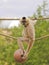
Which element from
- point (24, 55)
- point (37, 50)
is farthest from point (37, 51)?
point (24, 55)

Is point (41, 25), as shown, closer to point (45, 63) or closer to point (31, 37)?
point (45, 63)

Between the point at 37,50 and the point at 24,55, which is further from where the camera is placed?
the point at 37,50

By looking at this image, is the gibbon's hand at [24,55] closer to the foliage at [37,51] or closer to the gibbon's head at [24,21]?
the gibbon's head at [24,21]

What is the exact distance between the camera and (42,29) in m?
13.1

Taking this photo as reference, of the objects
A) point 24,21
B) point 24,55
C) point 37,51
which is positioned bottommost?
point 37,51

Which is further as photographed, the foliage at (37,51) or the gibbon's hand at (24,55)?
the foliage at (37,51)

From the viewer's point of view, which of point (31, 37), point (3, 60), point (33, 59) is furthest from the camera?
point (3, 60)

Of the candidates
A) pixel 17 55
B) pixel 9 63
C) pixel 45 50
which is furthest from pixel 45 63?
pixel 17 55

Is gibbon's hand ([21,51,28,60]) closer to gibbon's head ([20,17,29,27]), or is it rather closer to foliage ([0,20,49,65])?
gibbon's head ([20,17,29,27])

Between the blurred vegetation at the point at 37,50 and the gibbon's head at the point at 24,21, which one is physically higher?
the gibbon's head at the point at 24,21

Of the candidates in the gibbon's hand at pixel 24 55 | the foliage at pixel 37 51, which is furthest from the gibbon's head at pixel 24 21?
the foliage at pixel 37 51

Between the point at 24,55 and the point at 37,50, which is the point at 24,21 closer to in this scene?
the point at 24,55

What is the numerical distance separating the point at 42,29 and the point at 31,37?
8560 mm

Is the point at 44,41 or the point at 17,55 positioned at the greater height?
the point at 17,55
